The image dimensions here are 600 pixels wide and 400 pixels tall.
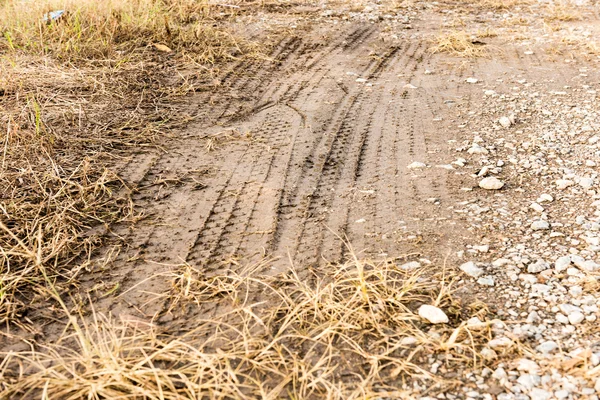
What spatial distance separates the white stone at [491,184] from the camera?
10.1 ft

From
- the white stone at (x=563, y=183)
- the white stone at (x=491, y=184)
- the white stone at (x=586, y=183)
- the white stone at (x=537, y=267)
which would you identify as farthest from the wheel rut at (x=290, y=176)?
the white stone at (x=586, y=183)

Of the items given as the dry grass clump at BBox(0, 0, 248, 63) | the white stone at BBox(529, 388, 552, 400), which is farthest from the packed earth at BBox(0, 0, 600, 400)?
the dry grass clump at BBox(0, 0, 248, 63)

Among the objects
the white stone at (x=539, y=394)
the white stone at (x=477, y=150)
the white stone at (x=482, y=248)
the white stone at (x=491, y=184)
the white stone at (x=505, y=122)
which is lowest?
the white stone at (x=539, y=394)

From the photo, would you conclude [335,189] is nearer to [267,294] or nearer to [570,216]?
[267,294]

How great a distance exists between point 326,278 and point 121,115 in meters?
2.26

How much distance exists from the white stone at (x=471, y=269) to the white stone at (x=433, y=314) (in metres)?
0.33

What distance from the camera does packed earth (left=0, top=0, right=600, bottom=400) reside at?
196 centimetres

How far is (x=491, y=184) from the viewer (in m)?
3.09

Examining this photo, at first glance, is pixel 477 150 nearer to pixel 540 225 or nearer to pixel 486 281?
pixel 540 225

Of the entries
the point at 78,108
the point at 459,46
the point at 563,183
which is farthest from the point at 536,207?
the point at 459,46

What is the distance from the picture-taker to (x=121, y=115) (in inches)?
156

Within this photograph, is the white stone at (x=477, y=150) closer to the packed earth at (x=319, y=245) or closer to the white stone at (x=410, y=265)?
the packed earth at (x=319, y=245)

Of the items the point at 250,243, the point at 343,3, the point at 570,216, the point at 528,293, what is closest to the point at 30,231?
the point at 250,243

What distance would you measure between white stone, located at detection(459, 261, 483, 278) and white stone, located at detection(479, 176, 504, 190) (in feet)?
2.49
